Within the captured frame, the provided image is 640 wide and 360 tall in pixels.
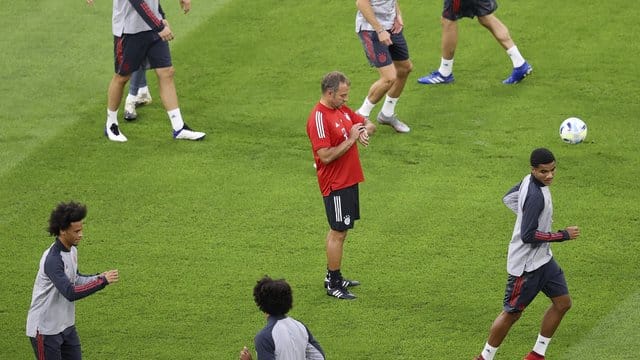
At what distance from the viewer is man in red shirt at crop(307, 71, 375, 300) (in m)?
11.1

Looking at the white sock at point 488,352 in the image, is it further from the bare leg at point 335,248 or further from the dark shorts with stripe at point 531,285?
the bare leg at point 335,248

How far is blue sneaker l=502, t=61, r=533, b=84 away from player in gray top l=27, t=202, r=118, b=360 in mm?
8266

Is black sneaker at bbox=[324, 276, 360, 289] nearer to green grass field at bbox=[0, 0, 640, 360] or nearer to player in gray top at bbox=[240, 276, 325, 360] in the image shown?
green grass field at bbox=[0, 0, 640, 360]

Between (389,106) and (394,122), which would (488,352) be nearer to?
(394,122)

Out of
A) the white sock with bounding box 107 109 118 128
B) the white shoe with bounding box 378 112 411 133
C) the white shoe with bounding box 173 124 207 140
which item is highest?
the white sock with bounding box 107 109 118 128

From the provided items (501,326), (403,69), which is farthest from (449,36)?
(501,326)

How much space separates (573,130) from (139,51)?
17.1 ft

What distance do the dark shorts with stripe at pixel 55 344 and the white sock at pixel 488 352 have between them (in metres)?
3.40

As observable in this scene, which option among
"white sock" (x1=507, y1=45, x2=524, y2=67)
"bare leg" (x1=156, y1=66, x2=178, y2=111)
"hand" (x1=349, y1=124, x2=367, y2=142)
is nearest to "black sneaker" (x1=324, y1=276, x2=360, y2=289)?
"hand" (x1=349, y1=124, x2=367, y2=142)

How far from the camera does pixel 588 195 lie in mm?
13430

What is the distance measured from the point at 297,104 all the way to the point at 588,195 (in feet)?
13.7

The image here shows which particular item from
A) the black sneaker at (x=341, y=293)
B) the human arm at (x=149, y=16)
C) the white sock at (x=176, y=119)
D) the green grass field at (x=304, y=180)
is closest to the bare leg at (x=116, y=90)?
the green grass field at (x=304, y=180)

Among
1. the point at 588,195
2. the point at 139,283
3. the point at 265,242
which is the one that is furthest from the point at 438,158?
the point at 139,283

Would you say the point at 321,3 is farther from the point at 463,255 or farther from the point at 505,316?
the point at 505,316
